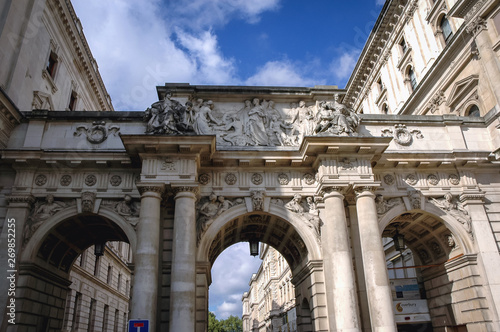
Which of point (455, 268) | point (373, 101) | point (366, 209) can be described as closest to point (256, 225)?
point (366, 209)

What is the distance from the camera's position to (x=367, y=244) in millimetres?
14258

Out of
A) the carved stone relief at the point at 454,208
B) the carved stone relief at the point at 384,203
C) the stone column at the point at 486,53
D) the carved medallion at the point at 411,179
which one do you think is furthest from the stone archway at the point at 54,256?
the stone column at the point at 486,53

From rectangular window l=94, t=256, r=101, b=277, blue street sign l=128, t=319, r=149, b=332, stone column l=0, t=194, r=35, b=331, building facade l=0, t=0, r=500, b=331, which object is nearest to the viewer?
blue street sign l=128, t=319, r=149, b=332

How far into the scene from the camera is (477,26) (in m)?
20.5

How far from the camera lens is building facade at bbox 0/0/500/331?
14.1m

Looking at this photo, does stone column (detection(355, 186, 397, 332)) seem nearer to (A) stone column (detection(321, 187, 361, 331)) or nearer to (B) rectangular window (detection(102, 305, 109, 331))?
(A) stone column (detection(321, 187, 361, 331))

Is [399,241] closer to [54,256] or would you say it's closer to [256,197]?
[256,197]

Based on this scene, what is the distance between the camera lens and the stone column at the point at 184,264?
12.8m

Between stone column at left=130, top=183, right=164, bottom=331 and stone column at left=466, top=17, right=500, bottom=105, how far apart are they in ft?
55.4

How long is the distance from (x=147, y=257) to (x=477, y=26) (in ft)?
65.7

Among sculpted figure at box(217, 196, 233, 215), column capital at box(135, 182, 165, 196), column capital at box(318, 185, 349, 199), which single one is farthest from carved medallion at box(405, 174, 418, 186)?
column capital at box(135, 182, 165, 196)

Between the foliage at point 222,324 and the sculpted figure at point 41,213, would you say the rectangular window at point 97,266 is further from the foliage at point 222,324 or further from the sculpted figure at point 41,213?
the foliage at point 222,324

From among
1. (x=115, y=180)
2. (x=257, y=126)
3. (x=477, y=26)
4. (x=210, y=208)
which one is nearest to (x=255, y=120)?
(x=257, y=126)

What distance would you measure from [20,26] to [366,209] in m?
19.4
